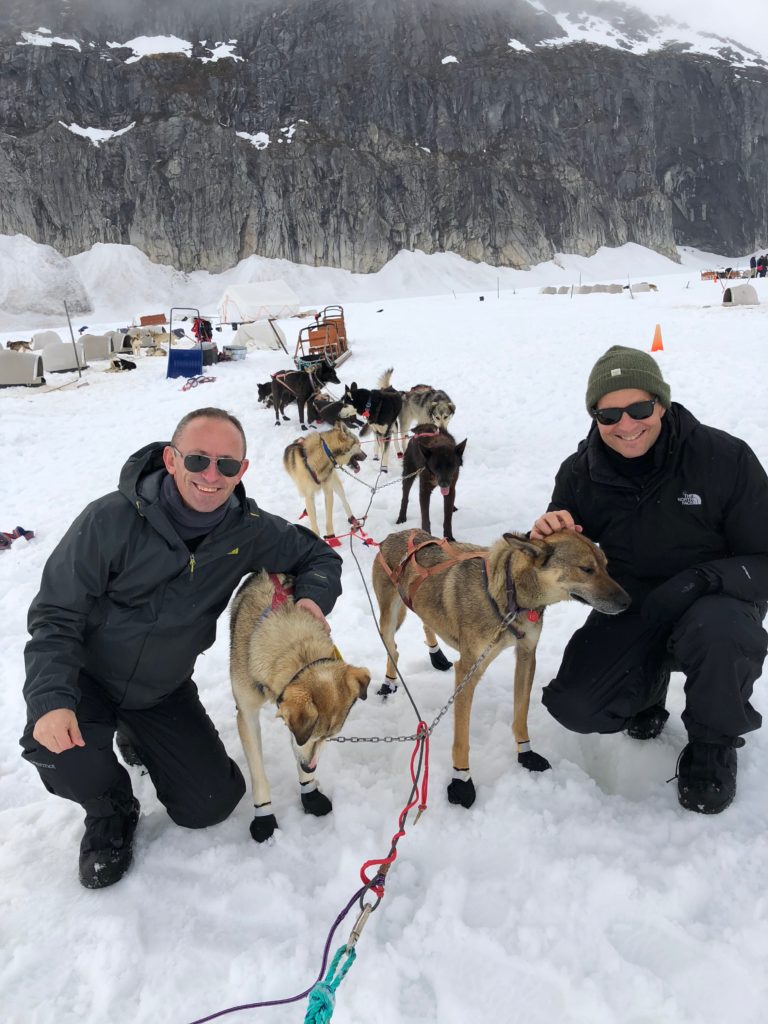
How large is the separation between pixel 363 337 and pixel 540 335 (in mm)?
6738

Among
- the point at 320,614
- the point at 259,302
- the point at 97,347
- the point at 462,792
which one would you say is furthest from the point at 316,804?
the point at 259,302

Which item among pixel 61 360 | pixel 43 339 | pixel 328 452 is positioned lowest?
pixel 328 452

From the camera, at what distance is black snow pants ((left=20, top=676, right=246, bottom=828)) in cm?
193

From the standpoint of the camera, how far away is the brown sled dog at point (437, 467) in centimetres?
473

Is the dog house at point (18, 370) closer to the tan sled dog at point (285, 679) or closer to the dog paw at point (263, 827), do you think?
the tan sled dog at point (285, 679)

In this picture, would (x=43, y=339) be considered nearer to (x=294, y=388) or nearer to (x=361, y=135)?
(x=294, y=388)

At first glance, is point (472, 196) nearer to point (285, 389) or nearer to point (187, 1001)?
point (285, 389)

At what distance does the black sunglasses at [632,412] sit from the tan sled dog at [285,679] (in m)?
1.25

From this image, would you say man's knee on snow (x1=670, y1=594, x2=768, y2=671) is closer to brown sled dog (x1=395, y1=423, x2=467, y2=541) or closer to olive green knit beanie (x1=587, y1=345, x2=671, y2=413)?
olive green knit beanie (x1=587, y1=345, x2=671, y2=413)

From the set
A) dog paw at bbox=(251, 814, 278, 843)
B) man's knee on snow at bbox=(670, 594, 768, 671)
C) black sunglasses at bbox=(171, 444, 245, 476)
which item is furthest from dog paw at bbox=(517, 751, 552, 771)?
black sunglasses at bbox=(171, 444, 245, 476)

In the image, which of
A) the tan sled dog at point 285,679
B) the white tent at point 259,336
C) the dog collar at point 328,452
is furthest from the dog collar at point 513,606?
the white tent at point 259,336

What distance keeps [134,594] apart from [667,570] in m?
2.00

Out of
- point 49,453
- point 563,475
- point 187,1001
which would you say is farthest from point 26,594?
point 49,453

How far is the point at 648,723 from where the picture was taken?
2.37 m
